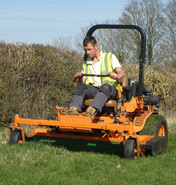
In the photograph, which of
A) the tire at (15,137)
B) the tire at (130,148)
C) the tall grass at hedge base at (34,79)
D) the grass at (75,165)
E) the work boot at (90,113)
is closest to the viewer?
the grass at (75,165)

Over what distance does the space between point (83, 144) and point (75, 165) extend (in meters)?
0.92

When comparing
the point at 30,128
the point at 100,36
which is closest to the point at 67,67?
the point at 30,128

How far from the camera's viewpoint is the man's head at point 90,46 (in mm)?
7070

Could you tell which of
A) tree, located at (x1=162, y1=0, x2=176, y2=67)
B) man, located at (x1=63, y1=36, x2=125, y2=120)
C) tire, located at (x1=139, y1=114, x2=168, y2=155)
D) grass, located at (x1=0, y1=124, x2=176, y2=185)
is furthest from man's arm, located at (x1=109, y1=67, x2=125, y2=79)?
tree, located at (x1=162, y1=0, x2=176, y2=67)

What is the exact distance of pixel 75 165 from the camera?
221 inches

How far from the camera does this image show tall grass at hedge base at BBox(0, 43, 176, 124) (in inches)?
344

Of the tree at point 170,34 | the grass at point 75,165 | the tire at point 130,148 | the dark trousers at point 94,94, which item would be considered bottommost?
the grass at point 75,165

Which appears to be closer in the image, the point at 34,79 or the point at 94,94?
the point at 94,94

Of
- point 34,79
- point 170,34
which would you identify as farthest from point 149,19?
point 34,79

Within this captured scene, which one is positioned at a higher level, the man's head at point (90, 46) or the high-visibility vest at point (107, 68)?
the man's head at point (90, 46)

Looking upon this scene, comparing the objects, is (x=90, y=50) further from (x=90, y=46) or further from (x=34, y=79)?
(x=34, y=79)

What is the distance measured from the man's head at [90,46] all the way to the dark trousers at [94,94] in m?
0.63

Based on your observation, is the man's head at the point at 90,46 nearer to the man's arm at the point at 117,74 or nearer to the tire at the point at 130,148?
the man's arm at the point at 117,74

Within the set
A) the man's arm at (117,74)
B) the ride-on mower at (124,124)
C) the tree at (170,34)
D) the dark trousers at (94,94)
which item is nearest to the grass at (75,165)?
the ride-on mower at (124,124)
